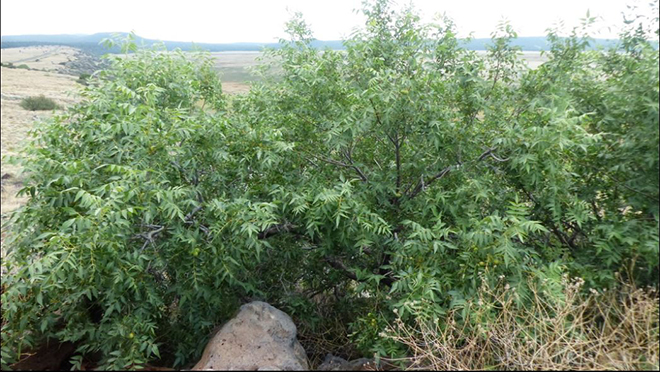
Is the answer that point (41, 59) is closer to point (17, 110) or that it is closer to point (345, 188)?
point (17, 110)

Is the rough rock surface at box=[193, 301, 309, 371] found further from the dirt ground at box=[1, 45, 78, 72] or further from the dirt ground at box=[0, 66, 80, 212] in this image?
the dirt ground at box=[1, 45, 78, 72]

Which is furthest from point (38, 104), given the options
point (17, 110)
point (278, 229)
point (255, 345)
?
point (255, 345)

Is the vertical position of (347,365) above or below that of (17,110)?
above

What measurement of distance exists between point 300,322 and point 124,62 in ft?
10.8

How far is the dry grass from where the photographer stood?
3.34 metres

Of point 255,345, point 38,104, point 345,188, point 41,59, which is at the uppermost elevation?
point 345,188

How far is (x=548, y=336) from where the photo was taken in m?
3.47

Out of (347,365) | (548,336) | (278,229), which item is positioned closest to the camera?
(548,336)

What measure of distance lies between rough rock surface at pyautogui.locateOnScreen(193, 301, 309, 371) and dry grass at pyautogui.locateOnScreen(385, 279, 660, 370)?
0.98m

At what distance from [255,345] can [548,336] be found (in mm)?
2230

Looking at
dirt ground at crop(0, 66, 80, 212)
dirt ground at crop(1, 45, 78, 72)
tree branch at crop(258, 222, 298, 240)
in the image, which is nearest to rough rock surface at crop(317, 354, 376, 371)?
tree branch at crop(258, 222, 298, 240)

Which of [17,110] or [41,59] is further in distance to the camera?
[41,59]

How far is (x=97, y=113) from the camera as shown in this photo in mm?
4742

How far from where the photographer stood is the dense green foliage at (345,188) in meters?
3.78
